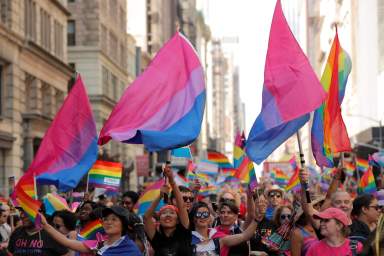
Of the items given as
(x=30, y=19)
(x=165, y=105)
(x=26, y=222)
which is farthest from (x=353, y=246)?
(x=30, y=19)

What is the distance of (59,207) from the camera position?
39.7 feet

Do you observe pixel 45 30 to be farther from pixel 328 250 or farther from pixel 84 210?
pixel 328 250

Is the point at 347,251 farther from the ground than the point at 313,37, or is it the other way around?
the point at 313,37

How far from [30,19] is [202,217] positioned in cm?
3250

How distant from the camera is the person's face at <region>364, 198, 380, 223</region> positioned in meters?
9.62

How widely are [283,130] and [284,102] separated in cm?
29

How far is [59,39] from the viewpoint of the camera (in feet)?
152

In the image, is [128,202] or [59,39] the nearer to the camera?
[128,202]

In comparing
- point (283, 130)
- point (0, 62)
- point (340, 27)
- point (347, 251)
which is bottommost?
point (347, 251)

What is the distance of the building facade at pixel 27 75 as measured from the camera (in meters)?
36.8

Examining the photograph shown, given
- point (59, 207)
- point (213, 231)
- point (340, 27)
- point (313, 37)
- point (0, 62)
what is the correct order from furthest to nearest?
point (313, 37)
point (340, 27)
point (0, 62)
point (59, 207)
point (213, 231)

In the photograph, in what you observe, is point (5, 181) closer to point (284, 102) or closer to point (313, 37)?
point (284, 102)

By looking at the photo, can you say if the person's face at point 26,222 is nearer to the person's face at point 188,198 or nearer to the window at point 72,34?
the person's face at point 188,198

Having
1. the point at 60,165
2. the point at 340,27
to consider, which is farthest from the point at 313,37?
the point at 60,165
